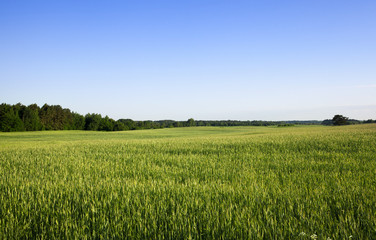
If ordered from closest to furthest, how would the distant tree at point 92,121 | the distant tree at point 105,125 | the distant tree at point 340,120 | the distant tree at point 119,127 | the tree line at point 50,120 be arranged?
the tree line at point 50,120 < the distant tree at point 340,120 < the distant tree at point 92,121 < the distant tree at point 105,125 < the distant tree at point 119,127

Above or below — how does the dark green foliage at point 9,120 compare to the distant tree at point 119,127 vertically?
above

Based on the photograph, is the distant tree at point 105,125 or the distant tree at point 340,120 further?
the distant tree at point 105,125

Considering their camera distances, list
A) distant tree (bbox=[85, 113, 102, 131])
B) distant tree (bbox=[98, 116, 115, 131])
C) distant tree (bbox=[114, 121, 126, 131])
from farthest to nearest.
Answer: distant tree (bbox=[114, 121, 126, 131])
distant tree (bbox=[98, 116, 115, 131])
distant tree (bbox=[85, 113, 102, 131])

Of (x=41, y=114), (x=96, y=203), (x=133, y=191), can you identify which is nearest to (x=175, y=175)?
(x=133, y=191)

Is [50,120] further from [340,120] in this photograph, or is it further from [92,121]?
[340,120]

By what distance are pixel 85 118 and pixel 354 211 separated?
10640 cm

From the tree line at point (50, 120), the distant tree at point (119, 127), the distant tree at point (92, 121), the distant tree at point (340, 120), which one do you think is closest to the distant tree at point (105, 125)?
the tree line at point (50, 120)

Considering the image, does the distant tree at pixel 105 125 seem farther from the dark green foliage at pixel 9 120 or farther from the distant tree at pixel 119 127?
the dark green foliage at pixel 9 120

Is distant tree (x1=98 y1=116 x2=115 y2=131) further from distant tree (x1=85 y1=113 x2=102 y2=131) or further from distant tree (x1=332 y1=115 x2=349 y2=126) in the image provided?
distant tree (x1=332 y1=115 x2=349 y2=126)

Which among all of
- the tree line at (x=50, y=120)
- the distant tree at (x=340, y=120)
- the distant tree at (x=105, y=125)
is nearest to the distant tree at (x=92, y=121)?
the tree line at (x=50, y=120)

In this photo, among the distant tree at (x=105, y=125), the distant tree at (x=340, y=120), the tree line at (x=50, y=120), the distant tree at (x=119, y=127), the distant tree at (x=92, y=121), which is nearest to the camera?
the tree line at (x=50, y=120)

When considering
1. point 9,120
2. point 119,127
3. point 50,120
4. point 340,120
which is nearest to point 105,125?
point 119,127

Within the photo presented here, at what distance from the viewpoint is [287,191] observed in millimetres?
3908

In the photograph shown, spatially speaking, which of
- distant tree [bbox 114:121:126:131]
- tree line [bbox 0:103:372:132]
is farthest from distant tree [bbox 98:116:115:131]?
distant tree [bbox 114:121:126:131]
